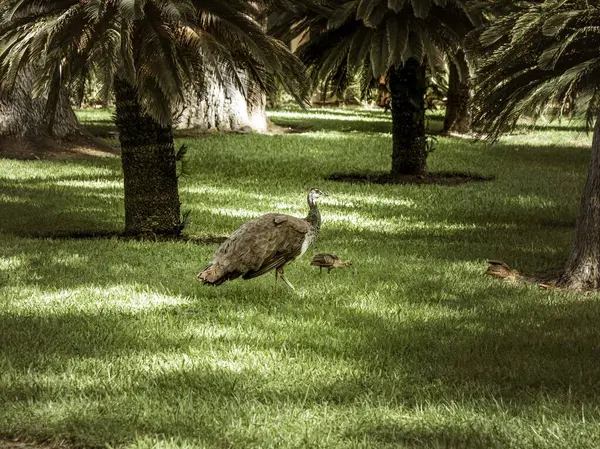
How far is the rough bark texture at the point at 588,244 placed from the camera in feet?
29.3

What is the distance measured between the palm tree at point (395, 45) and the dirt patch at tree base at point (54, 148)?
500 cm

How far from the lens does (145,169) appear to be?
1078 cm

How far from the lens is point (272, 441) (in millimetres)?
5121

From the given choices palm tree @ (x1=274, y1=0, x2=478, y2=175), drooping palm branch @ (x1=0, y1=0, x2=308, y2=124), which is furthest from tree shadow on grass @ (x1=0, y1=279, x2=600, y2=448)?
palm tree @ (x1=274, y1=0, x2=478, y2=175)

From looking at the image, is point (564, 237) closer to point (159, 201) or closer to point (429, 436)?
point (159, 201)

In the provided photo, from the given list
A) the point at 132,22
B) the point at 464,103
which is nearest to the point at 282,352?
the point at 132,22

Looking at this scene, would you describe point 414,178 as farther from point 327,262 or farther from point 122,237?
point 327,262

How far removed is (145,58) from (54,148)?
32.2 ft

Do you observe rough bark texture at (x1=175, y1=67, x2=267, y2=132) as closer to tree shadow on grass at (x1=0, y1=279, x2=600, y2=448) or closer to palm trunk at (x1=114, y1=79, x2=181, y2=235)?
palm trunk at (x1=114, y1=79, x2=181, y2=235)

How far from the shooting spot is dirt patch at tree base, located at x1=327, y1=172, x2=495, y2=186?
16.4 meters

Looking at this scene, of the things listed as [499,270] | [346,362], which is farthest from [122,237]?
[346,362]

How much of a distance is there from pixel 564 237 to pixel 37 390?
23.6 ft

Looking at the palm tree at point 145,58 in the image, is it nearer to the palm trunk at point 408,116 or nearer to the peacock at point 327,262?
the peacock at point 327,262

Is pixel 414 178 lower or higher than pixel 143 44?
lower
